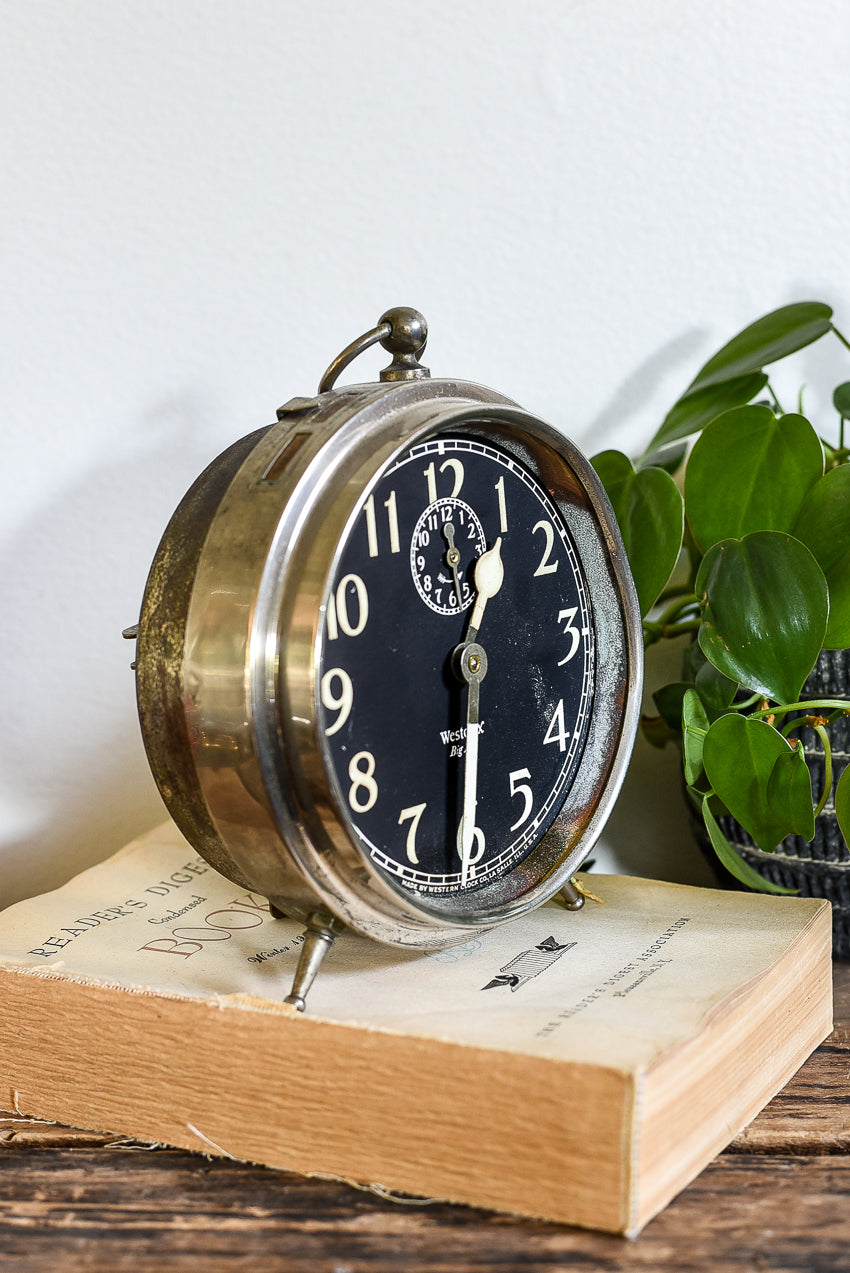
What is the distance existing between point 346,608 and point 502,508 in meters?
0.17

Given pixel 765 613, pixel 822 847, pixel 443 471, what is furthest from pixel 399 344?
pixel 822 847

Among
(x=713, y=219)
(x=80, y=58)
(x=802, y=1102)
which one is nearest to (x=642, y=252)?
(x=713, y=219)

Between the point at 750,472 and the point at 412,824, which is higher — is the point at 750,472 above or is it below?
above

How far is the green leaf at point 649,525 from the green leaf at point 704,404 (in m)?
0.08

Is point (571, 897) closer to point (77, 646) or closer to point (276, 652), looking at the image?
point (276, 652)

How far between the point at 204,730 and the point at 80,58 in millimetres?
A: 608

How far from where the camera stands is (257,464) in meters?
0.70

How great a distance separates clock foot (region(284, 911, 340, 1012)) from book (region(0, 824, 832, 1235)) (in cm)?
1

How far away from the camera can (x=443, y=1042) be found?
611 mm

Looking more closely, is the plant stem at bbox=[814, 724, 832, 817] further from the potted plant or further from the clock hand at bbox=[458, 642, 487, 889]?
the clock hand at bbox=[458, 642, 487, 889]

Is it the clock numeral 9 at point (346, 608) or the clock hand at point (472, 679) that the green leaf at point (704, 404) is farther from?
the clock numeral 9 at point (346, 608)

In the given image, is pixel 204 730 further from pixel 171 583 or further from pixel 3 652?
pixel 3 652

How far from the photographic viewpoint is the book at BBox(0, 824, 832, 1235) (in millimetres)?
593

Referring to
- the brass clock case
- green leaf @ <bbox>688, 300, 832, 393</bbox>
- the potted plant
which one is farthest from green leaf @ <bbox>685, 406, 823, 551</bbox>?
the brass clock case
